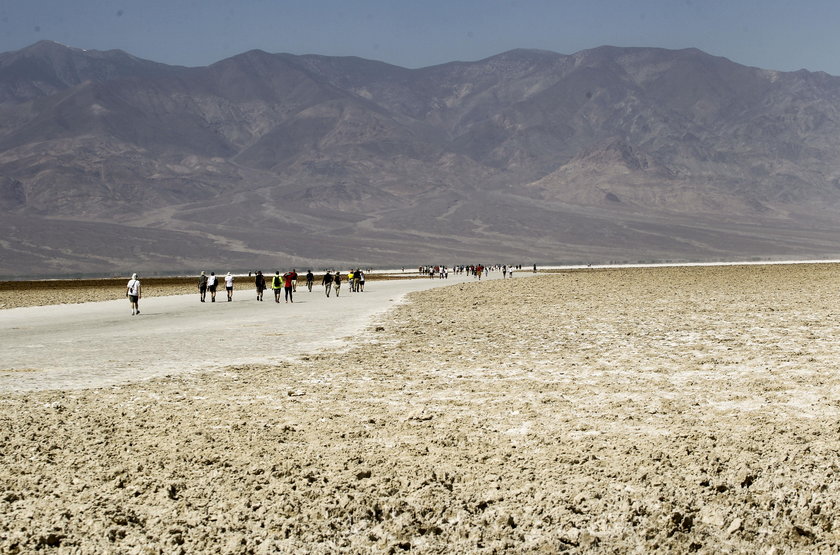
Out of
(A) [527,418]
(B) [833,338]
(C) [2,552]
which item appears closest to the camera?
(C) [2,552]

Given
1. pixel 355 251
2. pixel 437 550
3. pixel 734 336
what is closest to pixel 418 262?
pixel 355 251

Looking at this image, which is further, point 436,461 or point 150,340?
point 150,340

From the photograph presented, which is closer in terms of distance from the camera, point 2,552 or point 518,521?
point 2,552

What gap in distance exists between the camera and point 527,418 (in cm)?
896

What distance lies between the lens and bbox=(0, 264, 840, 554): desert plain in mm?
5684

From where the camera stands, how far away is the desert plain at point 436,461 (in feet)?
18.6

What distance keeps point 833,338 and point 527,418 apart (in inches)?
388

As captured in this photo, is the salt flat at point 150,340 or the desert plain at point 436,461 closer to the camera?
the desert plain at point 436,461

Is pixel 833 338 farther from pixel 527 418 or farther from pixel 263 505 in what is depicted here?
pixel 263 505

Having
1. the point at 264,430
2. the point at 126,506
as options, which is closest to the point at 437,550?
the point at 126,506

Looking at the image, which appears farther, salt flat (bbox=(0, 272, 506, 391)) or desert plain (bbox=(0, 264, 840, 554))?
salt flat (bbox=(0, 272, 506, 391))

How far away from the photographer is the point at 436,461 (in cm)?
723

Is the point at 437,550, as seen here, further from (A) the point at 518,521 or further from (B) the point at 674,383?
(B) the point at 674,383

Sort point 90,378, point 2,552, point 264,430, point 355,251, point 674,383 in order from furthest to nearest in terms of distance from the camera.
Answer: point 355,251, point 90,378, point 674,383, point 264,430, point 2,552
